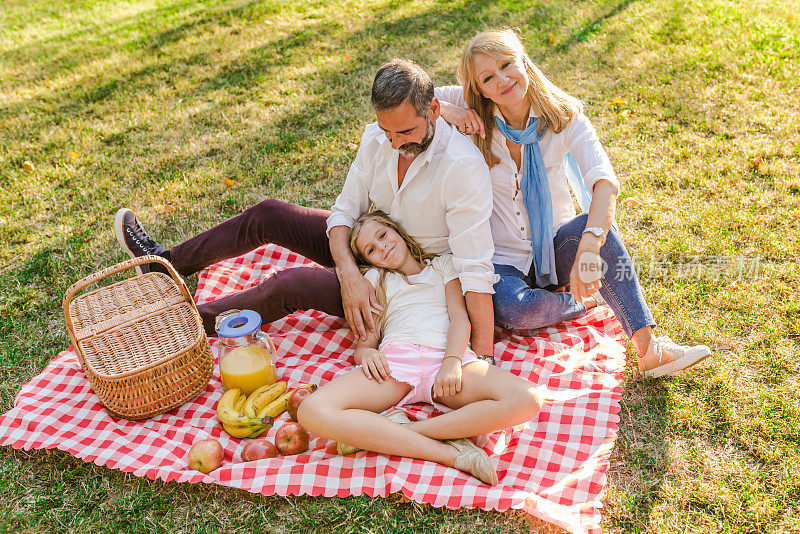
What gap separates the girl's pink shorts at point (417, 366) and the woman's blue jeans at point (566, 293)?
1.30 feet

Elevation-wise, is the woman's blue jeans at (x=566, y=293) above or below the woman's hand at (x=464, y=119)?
below

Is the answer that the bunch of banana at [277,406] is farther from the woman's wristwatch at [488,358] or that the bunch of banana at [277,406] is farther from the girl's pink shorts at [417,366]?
the woman's wristwatch at [488,358]

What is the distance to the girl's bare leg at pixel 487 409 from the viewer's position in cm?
270

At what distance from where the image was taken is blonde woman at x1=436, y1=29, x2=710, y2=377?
295cm

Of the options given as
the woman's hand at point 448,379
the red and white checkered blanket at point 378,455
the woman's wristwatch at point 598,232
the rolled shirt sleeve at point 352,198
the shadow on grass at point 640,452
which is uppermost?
the rolled shirt sleeve at point 352,198

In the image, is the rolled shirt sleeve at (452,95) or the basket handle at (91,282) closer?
the basket handle at (91,282)

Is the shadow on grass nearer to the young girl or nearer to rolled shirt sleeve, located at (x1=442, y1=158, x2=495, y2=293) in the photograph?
the young girl

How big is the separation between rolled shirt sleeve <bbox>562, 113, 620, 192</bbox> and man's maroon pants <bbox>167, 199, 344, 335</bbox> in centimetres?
136

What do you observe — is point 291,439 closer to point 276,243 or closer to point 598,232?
point 276,243

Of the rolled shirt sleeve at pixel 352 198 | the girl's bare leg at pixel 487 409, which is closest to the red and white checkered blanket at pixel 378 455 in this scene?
the girl's bare leg at pixel 487 409

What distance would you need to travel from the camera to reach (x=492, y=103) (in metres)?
3.18

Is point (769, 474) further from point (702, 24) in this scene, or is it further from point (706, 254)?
point (702, 24)

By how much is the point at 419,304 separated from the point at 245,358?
0.91 metres

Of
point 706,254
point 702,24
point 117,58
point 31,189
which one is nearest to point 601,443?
point 706,254
